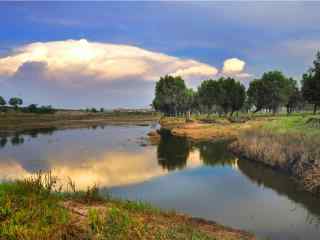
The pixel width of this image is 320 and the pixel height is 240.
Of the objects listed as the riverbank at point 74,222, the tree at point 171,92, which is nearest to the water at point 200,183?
the riverbank at point 74,222

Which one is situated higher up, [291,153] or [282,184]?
[291,153]

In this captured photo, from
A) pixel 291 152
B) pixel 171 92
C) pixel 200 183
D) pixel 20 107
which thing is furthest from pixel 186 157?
pixel 20 107

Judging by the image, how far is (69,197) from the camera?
37.4ft

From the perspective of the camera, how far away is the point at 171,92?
340 ft

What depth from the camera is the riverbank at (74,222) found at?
7.37 metres

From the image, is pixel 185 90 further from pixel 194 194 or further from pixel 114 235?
pixel 114 235

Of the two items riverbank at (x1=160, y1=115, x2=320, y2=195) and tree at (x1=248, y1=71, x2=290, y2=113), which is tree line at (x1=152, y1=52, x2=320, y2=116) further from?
riverbank at (x1=160, y1=115, x2=320, y2=195)

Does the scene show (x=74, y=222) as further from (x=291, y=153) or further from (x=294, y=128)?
(x=294, y=128)

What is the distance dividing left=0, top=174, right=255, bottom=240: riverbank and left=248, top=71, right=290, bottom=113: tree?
80322 mm

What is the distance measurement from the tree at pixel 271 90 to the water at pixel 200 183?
57678mm

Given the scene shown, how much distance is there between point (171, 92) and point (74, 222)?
96.6 metres

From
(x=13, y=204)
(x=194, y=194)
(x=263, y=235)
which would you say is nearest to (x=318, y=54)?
(x=194, y=194)

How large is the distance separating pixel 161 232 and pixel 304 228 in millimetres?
7189

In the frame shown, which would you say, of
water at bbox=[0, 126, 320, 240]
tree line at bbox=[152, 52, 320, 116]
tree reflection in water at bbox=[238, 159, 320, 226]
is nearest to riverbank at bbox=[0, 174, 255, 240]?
water at bbox=[0, 126, 320, 240]
